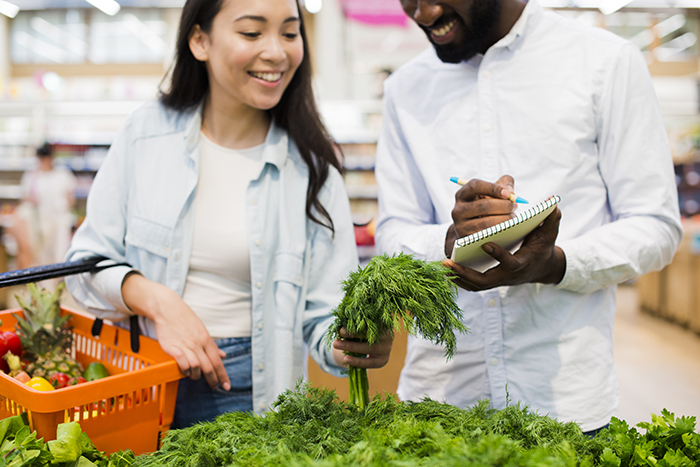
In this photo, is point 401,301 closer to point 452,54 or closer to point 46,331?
point 452,54

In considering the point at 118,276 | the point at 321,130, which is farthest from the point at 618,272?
the point at 118,276

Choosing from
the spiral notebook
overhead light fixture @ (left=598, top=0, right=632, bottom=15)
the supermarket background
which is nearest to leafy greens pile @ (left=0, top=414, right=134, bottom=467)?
the spiral notebook

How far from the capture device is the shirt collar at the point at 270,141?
141 cm

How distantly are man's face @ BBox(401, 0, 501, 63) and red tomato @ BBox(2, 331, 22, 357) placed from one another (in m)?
1.16

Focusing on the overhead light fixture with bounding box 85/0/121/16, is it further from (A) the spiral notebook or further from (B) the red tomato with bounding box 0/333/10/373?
(A) the spiral notebook

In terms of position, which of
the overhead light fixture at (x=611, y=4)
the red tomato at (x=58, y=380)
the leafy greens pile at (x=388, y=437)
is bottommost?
the red tomato at (x=58, y=380)

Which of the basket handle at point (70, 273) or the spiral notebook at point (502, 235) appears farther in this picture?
the basket handle at point (70, 273)

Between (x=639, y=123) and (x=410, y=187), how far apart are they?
544mm

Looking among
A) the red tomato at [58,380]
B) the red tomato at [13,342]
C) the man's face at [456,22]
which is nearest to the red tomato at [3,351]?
the red tomato at [13,342]

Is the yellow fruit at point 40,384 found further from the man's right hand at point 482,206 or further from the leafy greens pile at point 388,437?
the man's right hand at point 482,206

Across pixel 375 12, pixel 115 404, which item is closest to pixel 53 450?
pixel 115 404

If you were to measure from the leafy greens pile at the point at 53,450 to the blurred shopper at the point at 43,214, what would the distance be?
675 cm

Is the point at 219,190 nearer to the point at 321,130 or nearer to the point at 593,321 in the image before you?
the point at 321,130

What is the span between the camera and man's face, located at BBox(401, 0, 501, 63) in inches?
47.9
